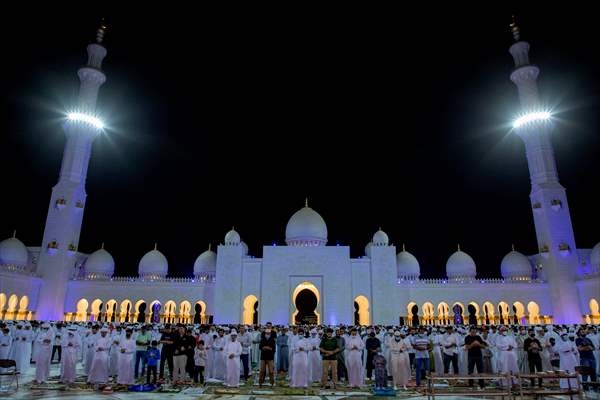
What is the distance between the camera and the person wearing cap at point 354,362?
11.3 metres

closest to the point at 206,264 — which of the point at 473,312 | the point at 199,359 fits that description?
the point at 473,312

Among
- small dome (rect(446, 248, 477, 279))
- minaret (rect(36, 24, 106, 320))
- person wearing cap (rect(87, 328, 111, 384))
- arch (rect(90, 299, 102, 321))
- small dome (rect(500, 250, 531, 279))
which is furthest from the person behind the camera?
small dome (rect(446, 248, 477, 279))

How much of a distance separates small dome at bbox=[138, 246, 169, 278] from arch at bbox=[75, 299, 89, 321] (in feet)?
15.4

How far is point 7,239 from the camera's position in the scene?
1214 inches

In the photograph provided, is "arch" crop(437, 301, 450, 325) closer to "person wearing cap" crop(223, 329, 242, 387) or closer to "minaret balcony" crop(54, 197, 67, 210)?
"person wearing cap" crop(223, 329, 242, 387)

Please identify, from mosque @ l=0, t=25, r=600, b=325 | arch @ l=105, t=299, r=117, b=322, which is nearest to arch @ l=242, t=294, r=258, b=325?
mosque @ l=0, t=25, r=600, b=325

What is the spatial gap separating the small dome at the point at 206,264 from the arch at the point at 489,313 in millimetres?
21047

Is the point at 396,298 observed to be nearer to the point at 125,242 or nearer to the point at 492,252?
the point at 492,252

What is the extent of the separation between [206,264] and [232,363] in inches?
962

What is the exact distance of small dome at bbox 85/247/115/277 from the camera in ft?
112

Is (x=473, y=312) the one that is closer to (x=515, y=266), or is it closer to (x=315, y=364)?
(x=515, y=266)

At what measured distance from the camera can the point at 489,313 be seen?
31219 millimetres

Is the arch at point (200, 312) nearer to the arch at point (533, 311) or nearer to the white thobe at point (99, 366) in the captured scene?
the white thobe at point (99, 366)

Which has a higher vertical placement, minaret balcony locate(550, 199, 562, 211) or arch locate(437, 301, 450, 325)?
minaret balcony locate(550, 199, 562, 211)
